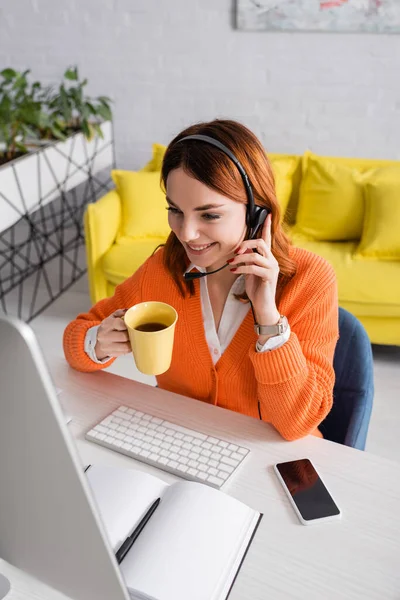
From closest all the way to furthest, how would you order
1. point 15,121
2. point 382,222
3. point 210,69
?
point 382,222, point 15,121, point 210,69

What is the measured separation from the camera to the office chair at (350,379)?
3.86ft

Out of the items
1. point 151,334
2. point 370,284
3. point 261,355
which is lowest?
point 370,284

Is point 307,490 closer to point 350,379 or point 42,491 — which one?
point 350,379

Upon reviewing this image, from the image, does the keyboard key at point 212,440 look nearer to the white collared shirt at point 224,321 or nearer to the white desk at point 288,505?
the white desk at point 288,505

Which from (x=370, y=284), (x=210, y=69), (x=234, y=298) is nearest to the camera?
(x=234, y=298)

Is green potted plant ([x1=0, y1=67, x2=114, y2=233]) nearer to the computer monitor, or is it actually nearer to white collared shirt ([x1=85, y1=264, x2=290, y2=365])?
Answer: white collared shirt ([x1=85, y1=264, x2=290, y2=365])

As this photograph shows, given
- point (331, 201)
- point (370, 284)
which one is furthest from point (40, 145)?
point (370, 284)

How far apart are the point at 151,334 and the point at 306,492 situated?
346 mm

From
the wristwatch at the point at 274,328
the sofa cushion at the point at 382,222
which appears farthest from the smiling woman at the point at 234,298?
the sofa cushion at the point at 382,222

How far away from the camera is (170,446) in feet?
3.23

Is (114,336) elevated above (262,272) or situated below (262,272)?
below

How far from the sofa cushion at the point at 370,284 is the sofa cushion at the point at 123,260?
2.76 feet

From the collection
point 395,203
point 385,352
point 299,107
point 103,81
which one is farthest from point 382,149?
point 103,81

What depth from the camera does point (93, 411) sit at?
1.10 metres
